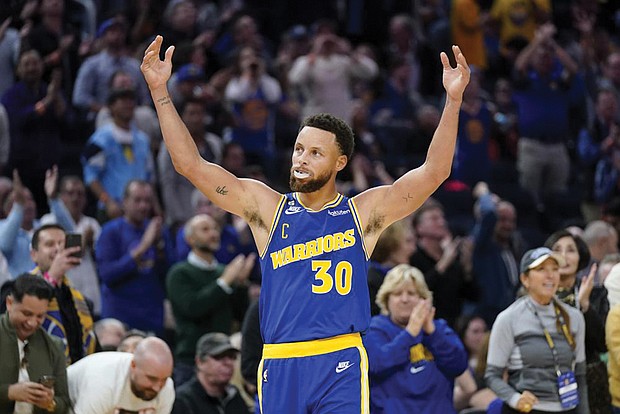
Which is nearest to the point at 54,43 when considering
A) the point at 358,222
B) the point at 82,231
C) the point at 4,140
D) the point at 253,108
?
the point at 4,140

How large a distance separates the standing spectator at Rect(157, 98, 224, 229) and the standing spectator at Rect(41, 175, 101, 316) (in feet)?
4.71

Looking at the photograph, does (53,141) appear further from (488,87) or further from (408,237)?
(488,87)

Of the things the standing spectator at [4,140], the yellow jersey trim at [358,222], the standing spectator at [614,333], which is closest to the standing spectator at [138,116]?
the standing spectator at [4,140]

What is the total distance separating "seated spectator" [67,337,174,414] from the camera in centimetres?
818

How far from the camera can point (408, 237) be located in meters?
10.8

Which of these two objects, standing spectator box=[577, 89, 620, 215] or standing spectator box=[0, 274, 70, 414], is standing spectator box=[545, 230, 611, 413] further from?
standing spectator box=[577, 89, 620, 215]

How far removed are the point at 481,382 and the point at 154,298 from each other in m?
2.94

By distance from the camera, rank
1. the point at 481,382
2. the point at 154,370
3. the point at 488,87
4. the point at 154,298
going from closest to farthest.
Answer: the point at 154,370 → the point at 481,382 → the point at 154,298 → the point at 488,87

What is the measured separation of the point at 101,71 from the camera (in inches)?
558

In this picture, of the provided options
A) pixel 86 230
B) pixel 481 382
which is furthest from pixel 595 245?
pixel 86 230

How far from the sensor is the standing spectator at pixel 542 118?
15.7 metres

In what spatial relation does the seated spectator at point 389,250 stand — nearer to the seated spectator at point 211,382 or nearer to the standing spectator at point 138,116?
the seated spectator at point 211,382

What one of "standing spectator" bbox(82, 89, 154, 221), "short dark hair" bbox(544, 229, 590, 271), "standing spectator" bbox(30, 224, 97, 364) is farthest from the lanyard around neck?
"standing spectator" bbox(82, 89, 154, 221)

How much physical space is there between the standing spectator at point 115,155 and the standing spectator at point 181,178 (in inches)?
15.8
